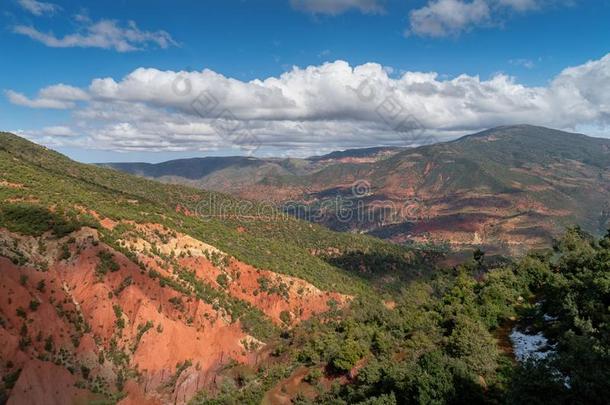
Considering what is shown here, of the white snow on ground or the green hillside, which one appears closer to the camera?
the white snow on ground

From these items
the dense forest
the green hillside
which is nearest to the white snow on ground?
the dense forest

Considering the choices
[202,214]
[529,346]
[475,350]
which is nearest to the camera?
[475,350]

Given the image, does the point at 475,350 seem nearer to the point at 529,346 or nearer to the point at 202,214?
the point at 529,346

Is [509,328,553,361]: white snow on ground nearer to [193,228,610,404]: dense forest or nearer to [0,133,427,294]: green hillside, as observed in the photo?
[193,228,610,404]: dense forest

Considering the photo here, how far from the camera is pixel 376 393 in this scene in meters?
27.0

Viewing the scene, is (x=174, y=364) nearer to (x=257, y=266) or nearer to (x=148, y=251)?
(x=148, y=251)

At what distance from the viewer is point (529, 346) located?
96.9 ft

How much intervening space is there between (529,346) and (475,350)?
5.86 meters

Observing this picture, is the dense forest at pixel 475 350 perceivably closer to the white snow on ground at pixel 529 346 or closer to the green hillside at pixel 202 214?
the white snow on ground at pixel 529 346

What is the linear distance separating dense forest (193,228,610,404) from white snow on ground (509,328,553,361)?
36 centimetres

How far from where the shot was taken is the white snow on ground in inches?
1085

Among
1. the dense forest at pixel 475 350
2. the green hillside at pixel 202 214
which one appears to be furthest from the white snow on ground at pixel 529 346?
the green hillside at pixel 202 214

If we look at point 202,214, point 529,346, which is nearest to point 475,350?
point 529,346

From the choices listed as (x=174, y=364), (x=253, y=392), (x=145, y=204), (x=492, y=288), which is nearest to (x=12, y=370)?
(x=174, y=364)
